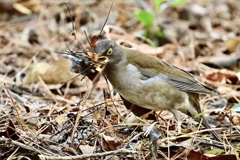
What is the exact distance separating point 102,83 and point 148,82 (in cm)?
A: 132

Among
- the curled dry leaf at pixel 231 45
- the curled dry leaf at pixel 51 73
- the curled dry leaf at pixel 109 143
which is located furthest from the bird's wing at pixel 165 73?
the curled dry leaf at pixel 231 45

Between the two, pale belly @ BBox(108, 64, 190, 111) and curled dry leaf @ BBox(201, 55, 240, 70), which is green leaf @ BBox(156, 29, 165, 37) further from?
pale belly @ BBox(108, 64, 190, 111)

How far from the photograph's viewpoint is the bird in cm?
296

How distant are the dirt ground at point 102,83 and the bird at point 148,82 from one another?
3.2 inches

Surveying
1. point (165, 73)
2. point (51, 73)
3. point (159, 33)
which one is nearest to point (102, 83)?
point (51, 73)

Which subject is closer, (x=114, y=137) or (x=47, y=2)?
(x=114, y=137)

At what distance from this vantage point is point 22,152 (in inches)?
98.3

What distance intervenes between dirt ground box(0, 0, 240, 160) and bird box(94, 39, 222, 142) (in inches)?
3.2

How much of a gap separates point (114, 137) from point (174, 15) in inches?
179

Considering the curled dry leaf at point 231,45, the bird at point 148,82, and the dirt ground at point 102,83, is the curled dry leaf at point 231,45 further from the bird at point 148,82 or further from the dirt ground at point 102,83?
the bird at point 148,82

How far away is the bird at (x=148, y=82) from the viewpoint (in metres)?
2.96

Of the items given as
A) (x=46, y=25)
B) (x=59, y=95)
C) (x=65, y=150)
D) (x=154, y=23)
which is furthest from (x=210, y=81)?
(x=46, y=25)

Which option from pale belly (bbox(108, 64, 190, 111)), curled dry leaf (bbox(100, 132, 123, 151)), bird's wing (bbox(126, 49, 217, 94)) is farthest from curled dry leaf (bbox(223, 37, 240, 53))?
curled dry leaf (bbox(100, 132, 123, 151))

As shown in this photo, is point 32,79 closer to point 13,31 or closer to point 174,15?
point 13,31
